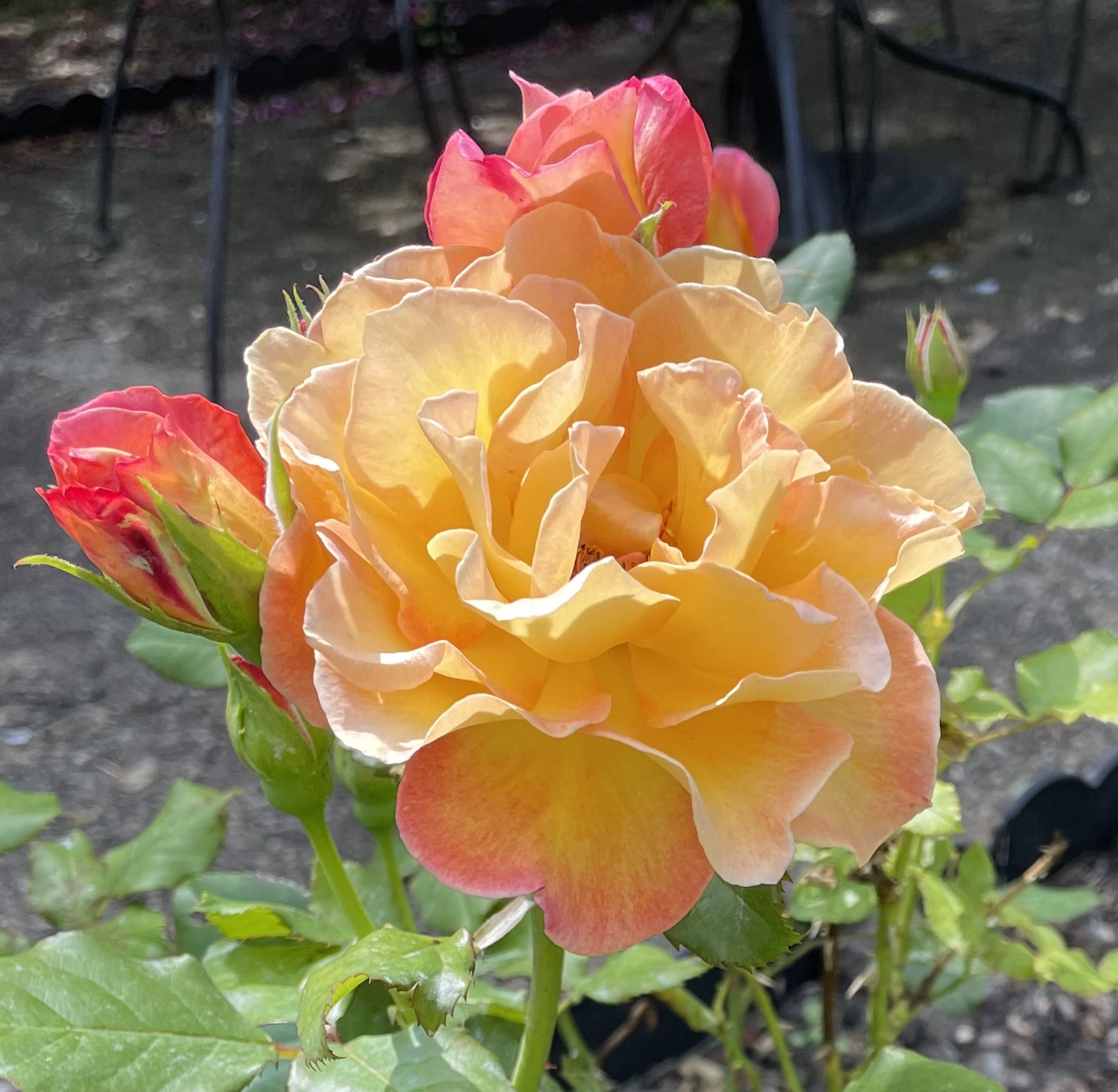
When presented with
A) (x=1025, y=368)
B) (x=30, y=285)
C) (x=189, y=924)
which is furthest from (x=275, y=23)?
(x=189, y=924)

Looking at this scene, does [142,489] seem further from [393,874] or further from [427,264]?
[393,874]

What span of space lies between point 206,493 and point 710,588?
15cm

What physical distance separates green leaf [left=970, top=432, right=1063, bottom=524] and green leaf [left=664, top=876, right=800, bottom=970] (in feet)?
1.14

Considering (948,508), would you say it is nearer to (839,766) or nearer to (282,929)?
(839,766)

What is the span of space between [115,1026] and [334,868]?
10cm

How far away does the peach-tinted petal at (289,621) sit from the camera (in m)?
0.30

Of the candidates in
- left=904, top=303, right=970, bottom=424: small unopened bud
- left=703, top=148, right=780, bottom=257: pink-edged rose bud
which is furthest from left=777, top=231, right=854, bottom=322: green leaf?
left=703, top=148, right=780, bottom=257: pink-edged rose bud

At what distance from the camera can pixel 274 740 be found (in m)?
0.40

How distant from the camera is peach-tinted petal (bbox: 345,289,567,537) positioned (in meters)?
0.30

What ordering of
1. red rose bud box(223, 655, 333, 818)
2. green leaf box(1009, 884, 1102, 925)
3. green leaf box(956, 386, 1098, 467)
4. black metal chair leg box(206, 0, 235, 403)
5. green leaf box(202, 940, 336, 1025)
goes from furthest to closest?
black metal chair leg box(206, 0, 235, 403)
green leaf box(1009, 884, 1102, 925)
green leaf box(956, 386, 1098, 467)
green leaf box(202, 940, 336, 1025)
red rose bud box(223, 655, 333, 818)

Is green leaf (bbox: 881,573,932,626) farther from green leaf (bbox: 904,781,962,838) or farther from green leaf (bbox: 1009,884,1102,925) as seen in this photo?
green leaf (bbox: 1009,884,1102,925)

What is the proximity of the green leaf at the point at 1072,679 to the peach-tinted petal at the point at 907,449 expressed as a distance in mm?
266

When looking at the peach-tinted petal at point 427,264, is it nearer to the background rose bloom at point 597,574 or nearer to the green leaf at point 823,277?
the background rose bloom at point 597,574

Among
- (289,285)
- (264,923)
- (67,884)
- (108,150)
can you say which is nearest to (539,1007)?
(264,923)
